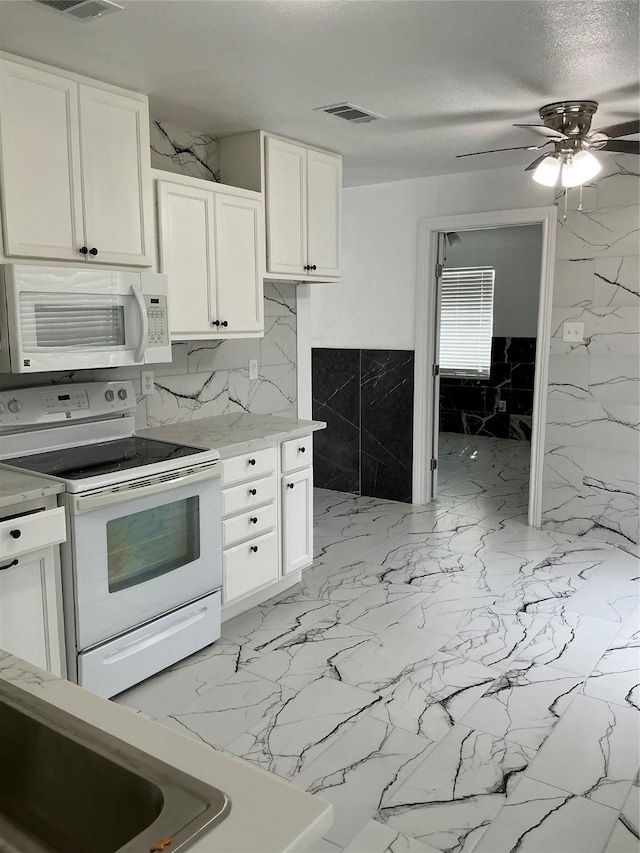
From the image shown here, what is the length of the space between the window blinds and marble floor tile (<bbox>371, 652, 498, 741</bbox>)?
5435 millimetres

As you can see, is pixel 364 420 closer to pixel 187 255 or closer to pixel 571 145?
pixel 187 255

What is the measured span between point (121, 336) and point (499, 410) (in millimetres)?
5935

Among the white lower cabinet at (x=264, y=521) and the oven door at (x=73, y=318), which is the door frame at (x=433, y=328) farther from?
the oven door at (x=73, y=318)

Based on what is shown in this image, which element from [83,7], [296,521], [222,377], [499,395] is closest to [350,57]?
[83,7]

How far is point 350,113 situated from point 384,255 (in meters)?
2.06

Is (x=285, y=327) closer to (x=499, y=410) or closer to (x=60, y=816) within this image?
(x=60, y=816)

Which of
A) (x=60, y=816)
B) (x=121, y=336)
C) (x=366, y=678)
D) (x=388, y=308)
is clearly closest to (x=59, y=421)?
(x=121, y=336)

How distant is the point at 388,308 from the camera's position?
5.49 metres

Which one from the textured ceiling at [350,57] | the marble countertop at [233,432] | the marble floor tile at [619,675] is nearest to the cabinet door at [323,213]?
the textured ceiling at [350,57]

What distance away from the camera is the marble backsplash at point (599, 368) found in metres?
4.33

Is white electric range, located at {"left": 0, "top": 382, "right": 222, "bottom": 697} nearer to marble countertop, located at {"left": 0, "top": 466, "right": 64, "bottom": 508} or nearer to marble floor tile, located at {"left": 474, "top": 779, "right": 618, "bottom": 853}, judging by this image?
marble countertop, located at {"left": 0, "top": 466, "right": 64, "bottom": 508}

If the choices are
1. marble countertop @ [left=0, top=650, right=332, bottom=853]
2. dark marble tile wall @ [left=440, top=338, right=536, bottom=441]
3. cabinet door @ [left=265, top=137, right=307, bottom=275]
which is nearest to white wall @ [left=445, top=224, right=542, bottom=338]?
dark marble tile wall @ [left=440, top=338, right=536, bottom=441]

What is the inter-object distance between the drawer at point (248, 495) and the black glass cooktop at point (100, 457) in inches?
12.9

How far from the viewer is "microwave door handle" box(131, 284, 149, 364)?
2.97 metres
